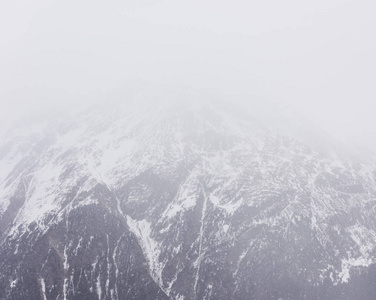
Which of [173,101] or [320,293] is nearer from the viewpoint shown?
[320,293]

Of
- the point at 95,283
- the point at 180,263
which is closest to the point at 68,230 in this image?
the point at 95,283

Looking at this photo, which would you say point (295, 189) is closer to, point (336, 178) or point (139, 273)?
point (336, 178)

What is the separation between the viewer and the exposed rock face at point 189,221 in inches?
2805

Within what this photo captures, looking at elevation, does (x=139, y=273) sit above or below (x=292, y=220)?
below

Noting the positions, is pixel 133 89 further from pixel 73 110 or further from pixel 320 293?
pixel 320 293

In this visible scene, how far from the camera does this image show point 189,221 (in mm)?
82688

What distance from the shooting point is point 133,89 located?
168 metres

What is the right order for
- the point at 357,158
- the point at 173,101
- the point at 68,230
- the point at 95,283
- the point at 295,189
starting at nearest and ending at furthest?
the point at 95,283, the point at 68,230, the point at 295,189, the point at 357,158, the point at 173,101

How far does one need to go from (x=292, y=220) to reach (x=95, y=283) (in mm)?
59400

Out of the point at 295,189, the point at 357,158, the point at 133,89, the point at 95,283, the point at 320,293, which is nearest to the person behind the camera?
the point at 320,293

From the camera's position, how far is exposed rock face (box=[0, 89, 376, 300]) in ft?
234

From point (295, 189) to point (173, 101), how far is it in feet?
287

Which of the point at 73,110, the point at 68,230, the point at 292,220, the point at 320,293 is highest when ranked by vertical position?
the point at 292,220

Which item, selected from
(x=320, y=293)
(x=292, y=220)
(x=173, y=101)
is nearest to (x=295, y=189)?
(x=292, y=220)
